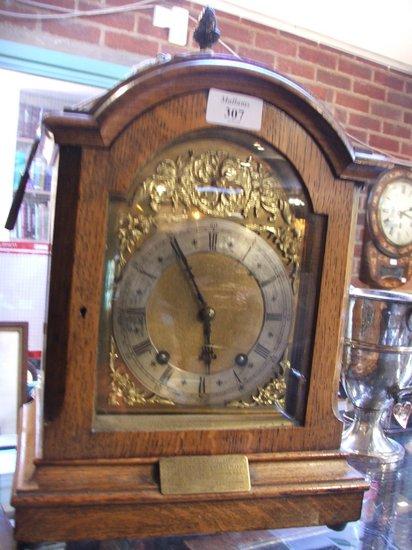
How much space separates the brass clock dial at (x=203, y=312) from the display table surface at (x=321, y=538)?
0.22m

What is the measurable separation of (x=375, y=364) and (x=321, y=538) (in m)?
0.36


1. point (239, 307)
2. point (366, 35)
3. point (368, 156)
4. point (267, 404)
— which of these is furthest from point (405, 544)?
point (366, 35)

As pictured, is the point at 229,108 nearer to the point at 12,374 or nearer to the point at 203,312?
the point at 203,312

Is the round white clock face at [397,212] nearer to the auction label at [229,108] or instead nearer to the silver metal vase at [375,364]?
the silver metal vase at [375,364]

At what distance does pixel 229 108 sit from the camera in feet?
2.12

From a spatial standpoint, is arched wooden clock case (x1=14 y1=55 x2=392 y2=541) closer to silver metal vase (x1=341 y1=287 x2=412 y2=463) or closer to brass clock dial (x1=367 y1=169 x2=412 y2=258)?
silver metal vase (x1=341 y1=287 x2=412 y2=463)

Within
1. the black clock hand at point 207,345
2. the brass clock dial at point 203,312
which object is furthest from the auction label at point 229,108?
the black clock hand at point 207,345

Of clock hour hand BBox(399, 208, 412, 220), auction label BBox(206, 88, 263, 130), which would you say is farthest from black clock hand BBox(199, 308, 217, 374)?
clock hour hand BBox(399, 208, 412, 220)

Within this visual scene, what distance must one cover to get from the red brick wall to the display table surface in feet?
3.13

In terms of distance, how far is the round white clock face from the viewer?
1751mm

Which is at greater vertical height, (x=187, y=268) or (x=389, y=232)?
(x=389, y=232)

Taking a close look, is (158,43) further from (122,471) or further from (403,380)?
(122,471)

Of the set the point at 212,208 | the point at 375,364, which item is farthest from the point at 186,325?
the point at 375,364

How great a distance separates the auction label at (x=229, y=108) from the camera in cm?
64
